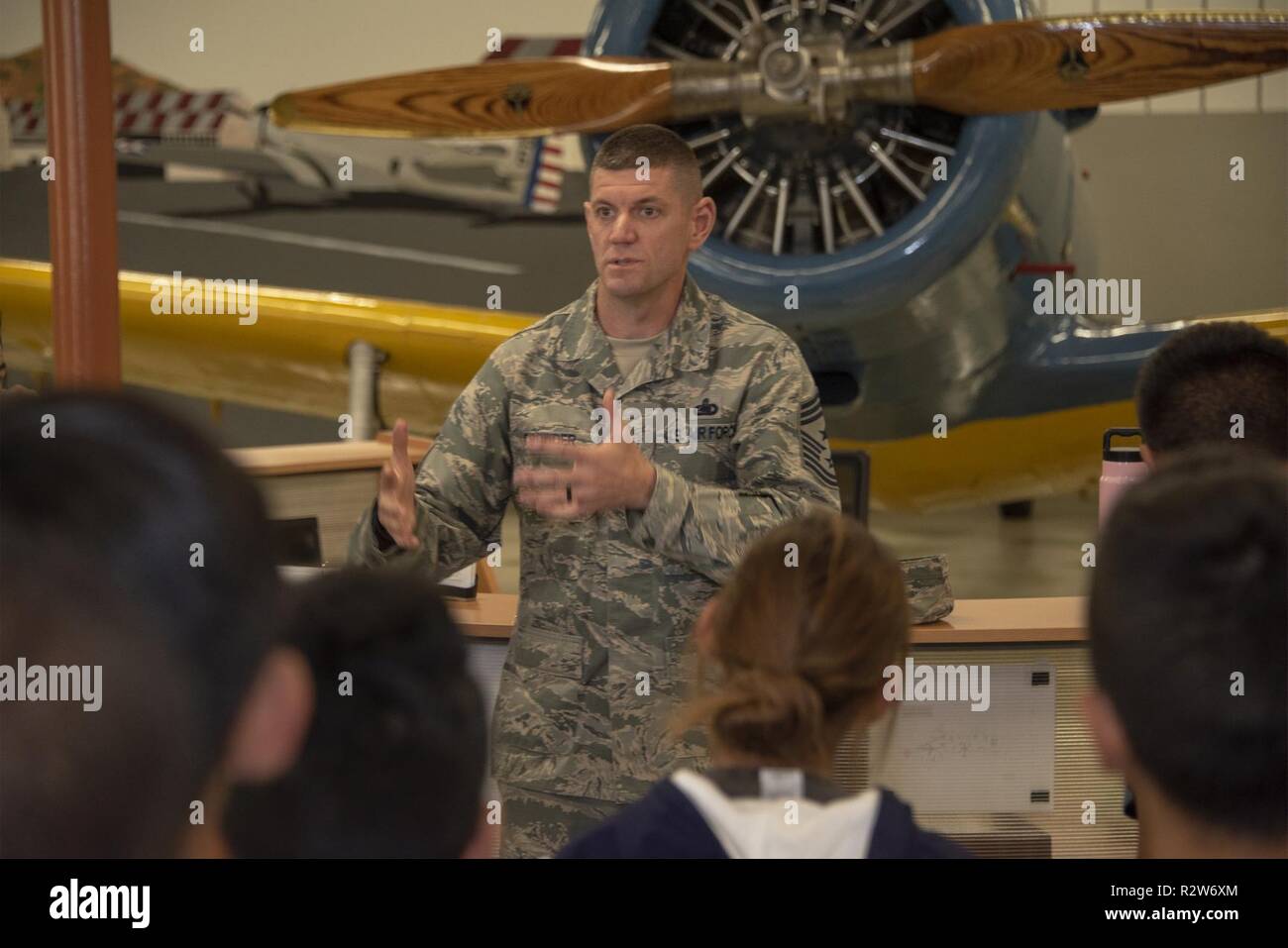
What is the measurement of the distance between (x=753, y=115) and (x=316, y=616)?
10.9 feet

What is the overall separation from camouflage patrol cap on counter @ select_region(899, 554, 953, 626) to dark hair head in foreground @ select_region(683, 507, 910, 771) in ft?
4.00

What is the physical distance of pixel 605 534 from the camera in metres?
2.01

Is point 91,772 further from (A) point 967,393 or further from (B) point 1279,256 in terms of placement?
(B) point 1279,256

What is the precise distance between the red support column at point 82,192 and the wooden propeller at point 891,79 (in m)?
1.93

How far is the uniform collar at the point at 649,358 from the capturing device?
203 centimetres

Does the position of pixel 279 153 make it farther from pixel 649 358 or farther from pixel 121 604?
pixel 121 604

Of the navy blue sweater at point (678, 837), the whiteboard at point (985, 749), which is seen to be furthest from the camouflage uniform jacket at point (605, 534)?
the navy blue sweater at point (678, 837)

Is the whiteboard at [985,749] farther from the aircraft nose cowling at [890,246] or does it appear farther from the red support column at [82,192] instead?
the aircraft nose cowling at [890,246]

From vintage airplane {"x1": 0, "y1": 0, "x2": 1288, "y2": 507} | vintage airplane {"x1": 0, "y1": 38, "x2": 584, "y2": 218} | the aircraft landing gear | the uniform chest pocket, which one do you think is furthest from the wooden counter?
vintage airplane {"x1": 0, "y1": 38, "x2": 584, "y2": 218}

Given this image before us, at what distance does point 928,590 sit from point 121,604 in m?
2.10

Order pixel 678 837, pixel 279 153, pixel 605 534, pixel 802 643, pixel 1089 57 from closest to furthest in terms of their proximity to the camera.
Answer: pixel 678 837
pixel 802 643
pixel 605 534
pixel 1089 57
pixel 279 153

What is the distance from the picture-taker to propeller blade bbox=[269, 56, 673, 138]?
3.93 metres

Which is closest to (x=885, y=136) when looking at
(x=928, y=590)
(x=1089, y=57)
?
(x=1089, y=57)

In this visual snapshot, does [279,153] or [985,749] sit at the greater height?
[279,153]
